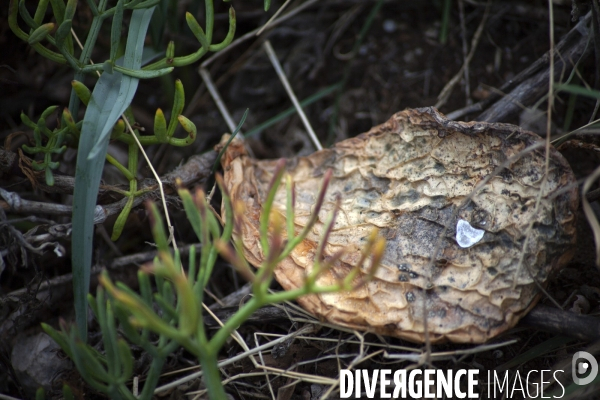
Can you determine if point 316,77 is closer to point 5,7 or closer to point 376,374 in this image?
point 5,7

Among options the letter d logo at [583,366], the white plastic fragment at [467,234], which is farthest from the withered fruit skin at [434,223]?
the letter d logo at [583,366]

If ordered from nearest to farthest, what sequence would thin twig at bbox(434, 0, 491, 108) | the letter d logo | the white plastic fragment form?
the letter d logo
the white plastic fragment
thin twig at bbox(434, 0, 491, 108)

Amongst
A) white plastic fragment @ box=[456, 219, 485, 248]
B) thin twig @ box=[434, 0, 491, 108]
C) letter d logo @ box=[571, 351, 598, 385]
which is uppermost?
thin twig @ box=[434, 0, 491, 108]

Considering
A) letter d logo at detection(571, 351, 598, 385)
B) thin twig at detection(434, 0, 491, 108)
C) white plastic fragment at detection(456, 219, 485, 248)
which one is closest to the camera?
letter d logo at detection(571, 351, 598, 385)

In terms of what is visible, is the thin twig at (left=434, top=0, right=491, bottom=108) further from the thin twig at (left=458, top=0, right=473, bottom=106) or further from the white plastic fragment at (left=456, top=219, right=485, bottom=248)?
the white plastic fragment at (left=456, top=219, right=485, bottom=248)

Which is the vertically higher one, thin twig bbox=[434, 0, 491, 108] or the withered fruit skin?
thin twig bbox=[434, 0, 491, 108]

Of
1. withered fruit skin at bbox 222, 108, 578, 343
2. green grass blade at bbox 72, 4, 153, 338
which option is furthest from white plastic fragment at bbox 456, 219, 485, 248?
green grass blade at bbox 72, 4, 153, 338

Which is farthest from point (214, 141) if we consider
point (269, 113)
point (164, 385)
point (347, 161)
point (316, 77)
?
point (164, 385)
